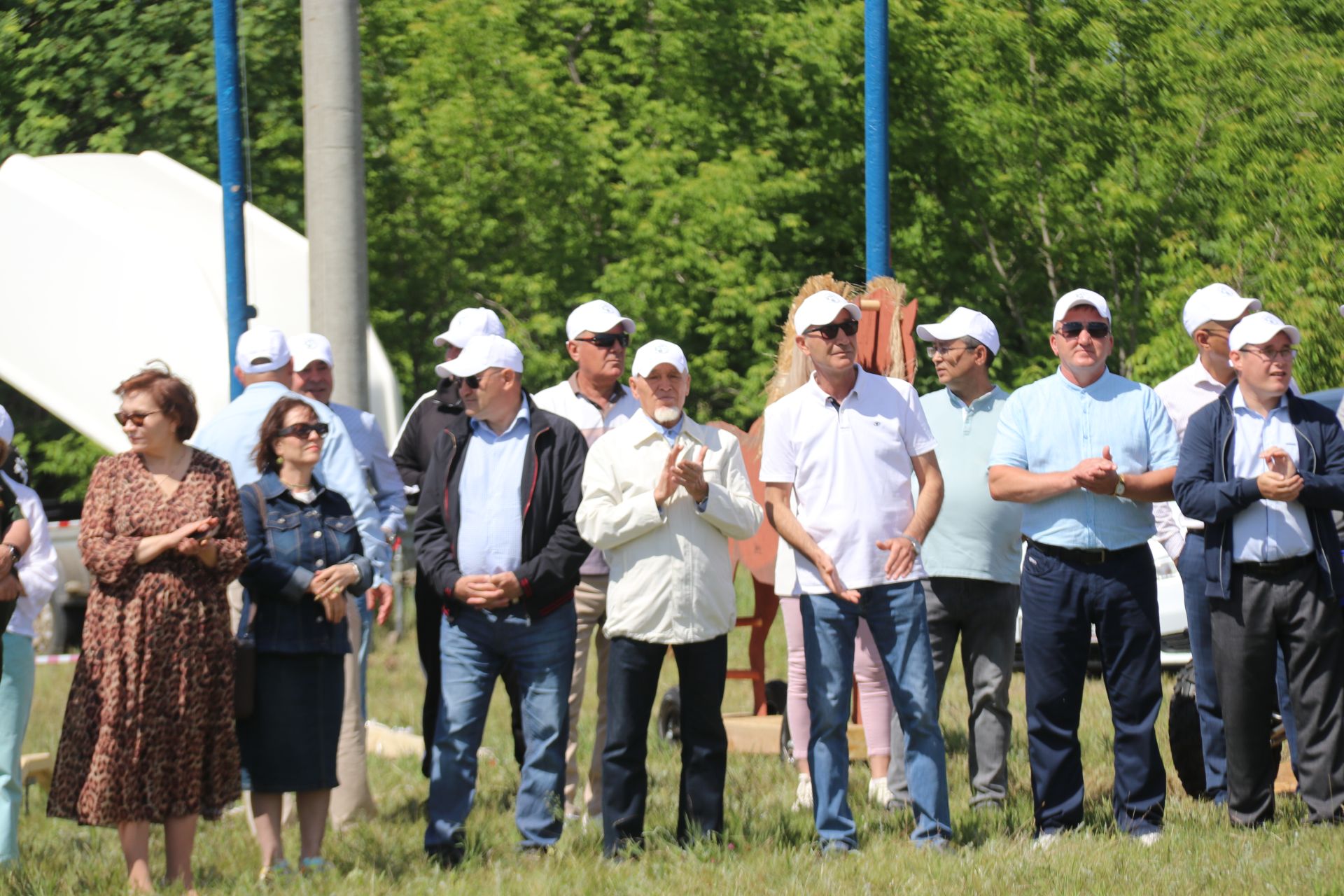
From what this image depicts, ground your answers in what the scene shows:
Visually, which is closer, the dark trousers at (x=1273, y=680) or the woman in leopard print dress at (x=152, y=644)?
the woman in leopard print dress at (x=152, y=644)

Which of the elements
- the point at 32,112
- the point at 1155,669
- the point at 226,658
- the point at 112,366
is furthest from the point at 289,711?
the point at 32,112

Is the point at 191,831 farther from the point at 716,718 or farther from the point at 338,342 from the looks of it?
the point at 338,342

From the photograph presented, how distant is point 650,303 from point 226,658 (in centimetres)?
1336

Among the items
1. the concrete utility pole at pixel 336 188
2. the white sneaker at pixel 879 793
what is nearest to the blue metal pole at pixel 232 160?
the concrete utility pole at pixel 336 188

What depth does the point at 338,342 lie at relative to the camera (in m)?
9.77

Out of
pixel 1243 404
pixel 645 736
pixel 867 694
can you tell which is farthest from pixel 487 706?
pixel 1243 404

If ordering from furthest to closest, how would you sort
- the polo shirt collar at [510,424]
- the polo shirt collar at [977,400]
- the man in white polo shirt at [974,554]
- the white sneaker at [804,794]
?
the white sneaker at [804,794]
the polo shirt collar at [977,400]
the man in white polo shirt at [974,554]
the polo shirt collar at [510,424]

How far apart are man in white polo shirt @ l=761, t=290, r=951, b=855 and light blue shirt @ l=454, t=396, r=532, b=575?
1000mm

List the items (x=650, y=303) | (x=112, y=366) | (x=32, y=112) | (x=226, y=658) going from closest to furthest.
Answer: (x=226, y=658), (x=112, y=366), (x=32, y=112), (x=650, y=303)

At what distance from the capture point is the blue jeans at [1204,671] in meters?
7.16

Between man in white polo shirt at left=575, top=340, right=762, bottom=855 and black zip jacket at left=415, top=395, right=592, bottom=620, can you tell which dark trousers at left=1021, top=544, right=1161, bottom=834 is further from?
black zip jacket at left=415, top=395, right=592, bottom=620

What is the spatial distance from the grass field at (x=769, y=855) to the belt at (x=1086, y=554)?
1054mm

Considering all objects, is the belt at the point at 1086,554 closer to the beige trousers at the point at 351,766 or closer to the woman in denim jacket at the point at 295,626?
the woman in denim jacket at the point at 295,626

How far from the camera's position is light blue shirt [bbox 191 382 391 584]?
22.8ft
